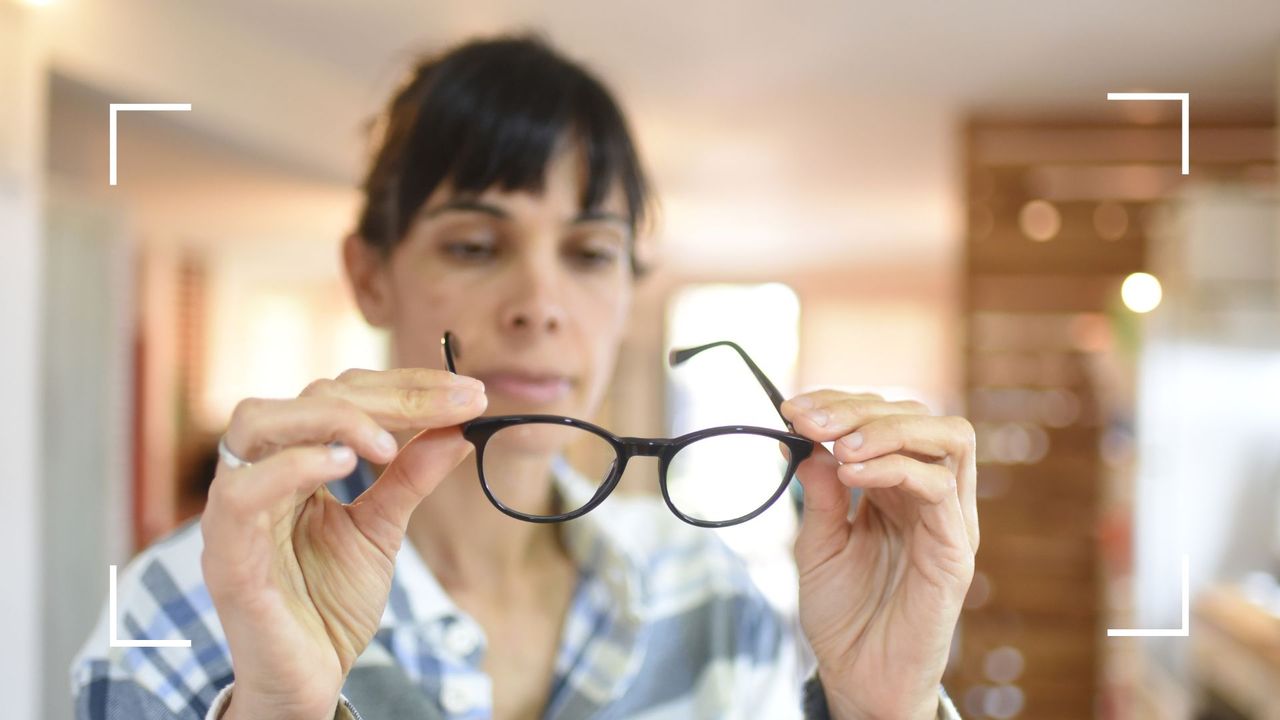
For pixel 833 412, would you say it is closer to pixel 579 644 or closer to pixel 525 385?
pixel 525 385

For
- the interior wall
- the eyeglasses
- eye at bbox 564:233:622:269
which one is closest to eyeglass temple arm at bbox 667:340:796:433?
the eyeglasses

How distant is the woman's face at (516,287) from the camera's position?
19.7 inches

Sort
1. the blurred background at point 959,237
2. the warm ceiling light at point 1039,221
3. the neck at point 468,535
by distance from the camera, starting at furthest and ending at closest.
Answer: the warm ceiling light at point 1039,221
the blurred background at point 959,237
the neck at point 468,535

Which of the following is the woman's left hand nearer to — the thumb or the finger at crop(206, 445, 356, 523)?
the thumb

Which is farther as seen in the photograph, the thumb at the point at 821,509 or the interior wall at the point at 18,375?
the interior wall at the point at 18,375

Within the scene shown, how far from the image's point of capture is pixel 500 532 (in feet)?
2.04

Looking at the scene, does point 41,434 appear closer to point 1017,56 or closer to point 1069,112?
point 1017,56

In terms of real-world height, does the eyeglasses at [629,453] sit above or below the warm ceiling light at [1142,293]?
below

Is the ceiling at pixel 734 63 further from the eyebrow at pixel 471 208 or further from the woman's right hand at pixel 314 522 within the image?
the woman's right hand at pixel 314 522

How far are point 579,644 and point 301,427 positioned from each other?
0.32 meters

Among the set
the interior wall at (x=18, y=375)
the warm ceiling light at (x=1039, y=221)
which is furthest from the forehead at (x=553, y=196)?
the warm ceiling light at (x=1039, y=221)

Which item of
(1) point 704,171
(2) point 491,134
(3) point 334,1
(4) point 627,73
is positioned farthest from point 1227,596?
(1) point 704,171

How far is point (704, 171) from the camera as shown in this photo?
2.76 metres

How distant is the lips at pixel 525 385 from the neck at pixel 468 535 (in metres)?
0.09
